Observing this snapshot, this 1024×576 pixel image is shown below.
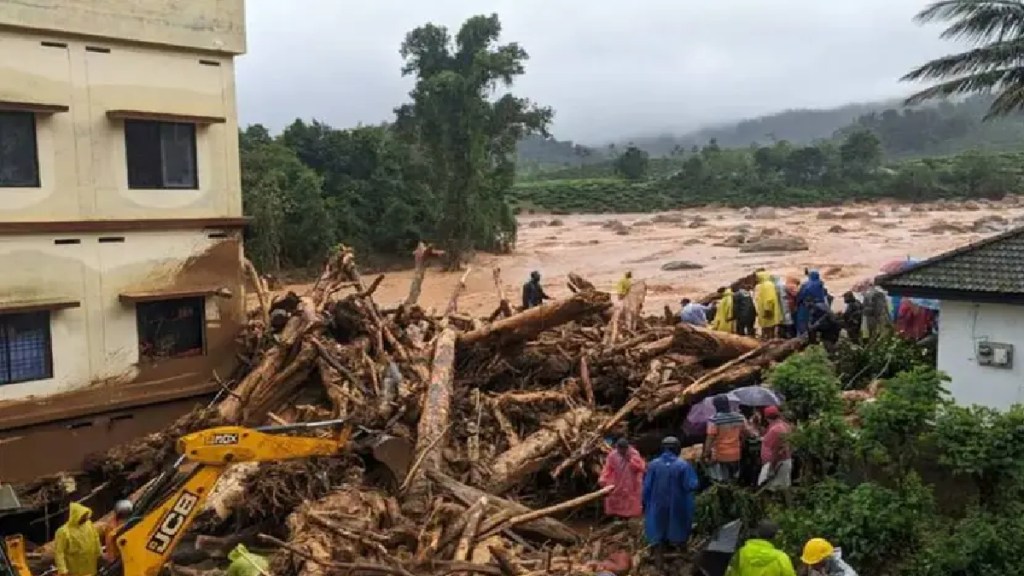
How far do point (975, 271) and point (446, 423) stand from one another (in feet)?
21.9

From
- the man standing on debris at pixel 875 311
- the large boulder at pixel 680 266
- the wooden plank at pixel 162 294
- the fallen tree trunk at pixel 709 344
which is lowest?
the large boulder at pixel 680 266

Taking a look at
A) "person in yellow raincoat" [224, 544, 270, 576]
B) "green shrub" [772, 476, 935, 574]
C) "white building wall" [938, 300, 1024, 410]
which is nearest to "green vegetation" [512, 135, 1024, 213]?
"white building wall" [938, 300, 1024, 410]

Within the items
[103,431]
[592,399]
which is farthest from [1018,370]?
[103,431]

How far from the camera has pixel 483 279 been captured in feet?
146

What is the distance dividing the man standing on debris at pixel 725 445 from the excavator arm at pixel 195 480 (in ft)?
13.3

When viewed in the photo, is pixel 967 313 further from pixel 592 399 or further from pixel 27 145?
pixel 27 145

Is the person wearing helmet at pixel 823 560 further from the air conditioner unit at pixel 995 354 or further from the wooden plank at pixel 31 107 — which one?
the wooden plank at pixel 31 107

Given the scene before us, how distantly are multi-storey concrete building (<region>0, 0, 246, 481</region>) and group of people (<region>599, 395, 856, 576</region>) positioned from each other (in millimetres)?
8366

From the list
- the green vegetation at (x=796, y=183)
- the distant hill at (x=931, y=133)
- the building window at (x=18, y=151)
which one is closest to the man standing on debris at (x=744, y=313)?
the building window at (x=18, y=151)

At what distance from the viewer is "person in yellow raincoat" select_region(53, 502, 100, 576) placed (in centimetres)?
977

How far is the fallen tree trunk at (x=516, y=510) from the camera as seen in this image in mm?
11070

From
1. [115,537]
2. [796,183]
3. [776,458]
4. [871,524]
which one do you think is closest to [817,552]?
[871,524]

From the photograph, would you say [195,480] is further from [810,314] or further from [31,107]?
[810,314]

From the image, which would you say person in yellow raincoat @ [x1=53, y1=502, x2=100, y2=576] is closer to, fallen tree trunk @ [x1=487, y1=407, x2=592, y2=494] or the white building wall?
fallen tree trunk @ [x1=487, y1=407, x2=592, y2=494]
